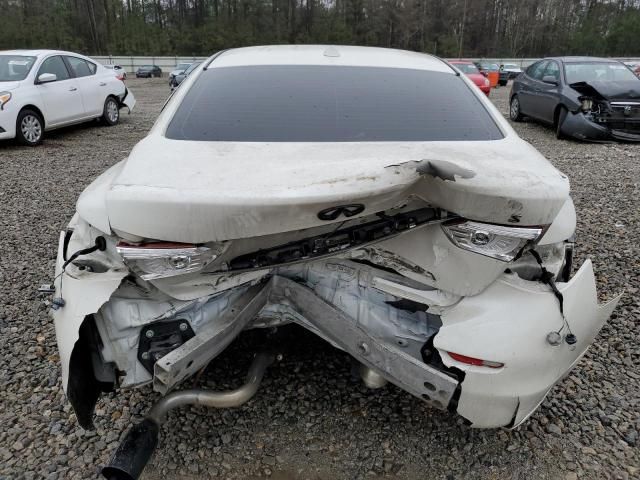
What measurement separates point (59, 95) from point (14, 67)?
76 centimetres

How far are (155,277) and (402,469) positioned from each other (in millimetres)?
1275

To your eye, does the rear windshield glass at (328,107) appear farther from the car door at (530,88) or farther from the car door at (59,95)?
the car door at (530,88)

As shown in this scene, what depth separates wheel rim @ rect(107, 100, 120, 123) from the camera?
10.4 metres

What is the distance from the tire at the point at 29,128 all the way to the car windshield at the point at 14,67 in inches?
22.8

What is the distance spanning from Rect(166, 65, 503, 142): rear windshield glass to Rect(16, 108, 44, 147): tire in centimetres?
685

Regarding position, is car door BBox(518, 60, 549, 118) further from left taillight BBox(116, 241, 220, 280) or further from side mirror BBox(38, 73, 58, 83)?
left taillight BBox(116, 241, 220, 280)

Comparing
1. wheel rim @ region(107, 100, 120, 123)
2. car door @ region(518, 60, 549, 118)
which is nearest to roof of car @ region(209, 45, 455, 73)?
car door @ region(518, 60, 549, 118)

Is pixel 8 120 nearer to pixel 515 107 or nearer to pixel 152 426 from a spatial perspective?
pixel 152 426

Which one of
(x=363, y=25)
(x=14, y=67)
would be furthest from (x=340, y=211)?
(x=363, y=25)

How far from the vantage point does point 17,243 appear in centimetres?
448

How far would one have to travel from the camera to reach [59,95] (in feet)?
29.1

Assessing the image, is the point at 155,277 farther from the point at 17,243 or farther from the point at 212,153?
the point at 17,243

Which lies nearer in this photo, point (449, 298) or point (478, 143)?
point (449, 298)

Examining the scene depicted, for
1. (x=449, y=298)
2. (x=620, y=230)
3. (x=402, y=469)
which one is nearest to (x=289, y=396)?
(x=402, y=469)
